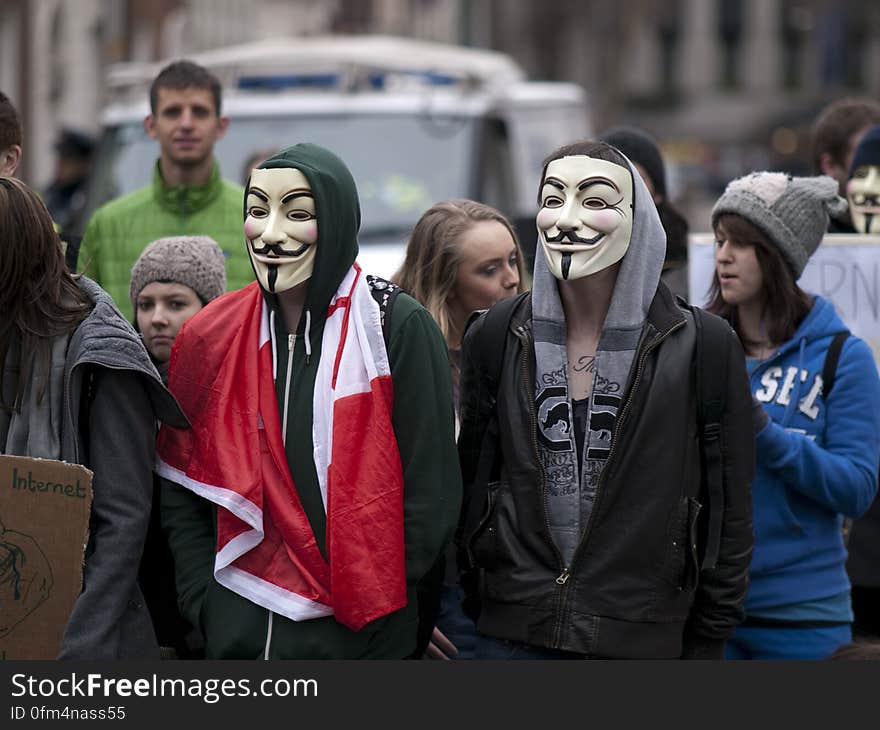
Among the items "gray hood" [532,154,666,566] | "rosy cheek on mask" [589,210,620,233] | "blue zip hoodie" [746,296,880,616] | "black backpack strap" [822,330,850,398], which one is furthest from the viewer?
"black backpack strap" [822,330,850,398]

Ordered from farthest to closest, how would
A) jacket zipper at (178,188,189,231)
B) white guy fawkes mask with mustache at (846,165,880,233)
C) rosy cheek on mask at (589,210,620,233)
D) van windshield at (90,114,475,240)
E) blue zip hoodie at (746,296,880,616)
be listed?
van windshield at (90,114,475,240)
jacket zipper at (178,188,189,231)
white guy fawkes mask with mustache at (846,165,880,233)
blue zip hoodie at (746,296,880,616)
rosy cheek on mask at (589,210,620,233)

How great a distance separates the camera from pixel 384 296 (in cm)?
390

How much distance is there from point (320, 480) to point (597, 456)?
0.64 m

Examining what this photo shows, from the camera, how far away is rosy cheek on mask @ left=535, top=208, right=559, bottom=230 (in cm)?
397

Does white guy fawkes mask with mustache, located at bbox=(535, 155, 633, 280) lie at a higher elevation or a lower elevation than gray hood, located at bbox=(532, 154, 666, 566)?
higher

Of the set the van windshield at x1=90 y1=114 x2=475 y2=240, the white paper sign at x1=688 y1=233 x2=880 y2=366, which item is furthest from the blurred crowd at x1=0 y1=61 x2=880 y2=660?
the van windshield at x1=90 y1=114 x2=475 y2=240

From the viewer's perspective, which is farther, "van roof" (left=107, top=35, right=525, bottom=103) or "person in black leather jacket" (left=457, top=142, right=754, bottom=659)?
"van roof" (left=107, top=35, right=525, bottom=103)

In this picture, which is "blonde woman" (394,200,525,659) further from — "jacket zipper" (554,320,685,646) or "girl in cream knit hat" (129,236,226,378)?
"jacket zipper" (554,320,685,646)

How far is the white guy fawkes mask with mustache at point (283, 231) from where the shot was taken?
385cm

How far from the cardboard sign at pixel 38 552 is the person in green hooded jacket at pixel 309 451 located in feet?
0.89

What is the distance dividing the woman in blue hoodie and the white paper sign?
0.72 meters

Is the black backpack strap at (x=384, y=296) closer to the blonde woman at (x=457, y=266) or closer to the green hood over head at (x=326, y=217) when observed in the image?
the green hood over head at (x=326, y=217)

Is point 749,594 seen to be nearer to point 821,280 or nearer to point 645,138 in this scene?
point 821,280

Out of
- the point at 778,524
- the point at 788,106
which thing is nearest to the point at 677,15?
the point at 788,106
